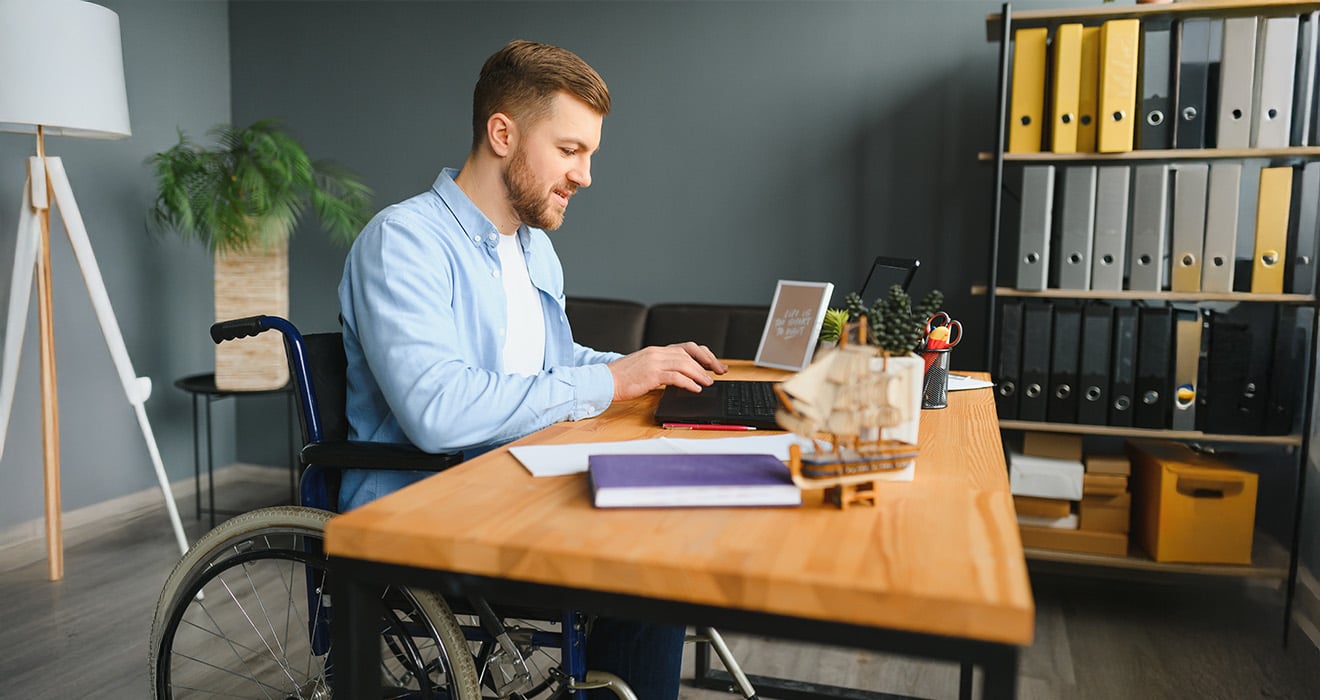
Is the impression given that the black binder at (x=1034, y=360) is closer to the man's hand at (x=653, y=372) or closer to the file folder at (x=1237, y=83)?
the file folder at (x=1237, y=83)

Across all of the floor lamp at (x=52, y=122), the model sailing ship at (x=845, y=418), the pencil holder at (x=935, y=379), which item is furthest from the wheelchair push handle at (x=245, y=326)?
the floor lamp at (x=52, y=122)

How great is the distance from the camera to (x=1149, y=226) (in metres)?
2.37

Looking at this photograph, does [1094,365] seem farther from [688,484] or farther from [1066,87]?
[688,484]

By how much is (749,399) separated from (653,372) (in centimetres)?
16

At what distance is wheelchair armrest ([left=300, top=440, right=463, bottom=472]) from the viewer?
1188 mm

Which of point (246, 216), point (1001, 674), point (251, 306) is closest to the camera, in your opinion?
point (1001, 674)

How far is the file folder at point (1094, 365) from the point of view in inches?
95.5

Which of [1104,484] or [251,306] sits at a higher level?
[251,306]

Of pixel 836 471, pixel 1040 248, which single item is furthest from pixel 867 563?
pixel 1040 248

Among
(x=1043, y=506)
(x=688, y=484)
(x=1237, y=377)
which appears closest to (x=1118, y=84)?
(x=1237, y=377)

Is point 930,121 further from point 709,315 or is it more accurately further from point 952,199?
point 709,315

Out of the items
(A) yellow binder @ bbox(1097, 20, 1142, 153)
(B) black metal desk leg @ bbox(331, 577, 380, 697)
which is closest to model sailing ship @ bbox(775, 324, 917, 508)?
(B) black metal desk leg @ bbox(331, 577, 380, 697)

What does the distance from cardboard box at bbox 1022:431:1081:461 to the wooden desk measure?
1.78 meters

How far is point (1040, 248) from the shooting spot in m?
2.44
